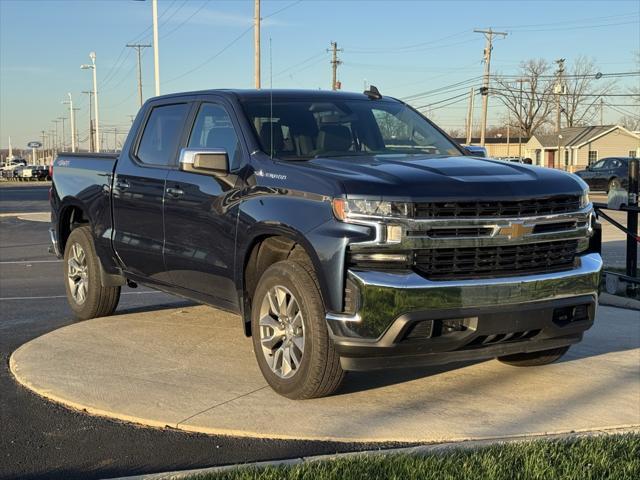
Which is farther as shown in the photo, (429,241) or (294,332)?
(294,332)

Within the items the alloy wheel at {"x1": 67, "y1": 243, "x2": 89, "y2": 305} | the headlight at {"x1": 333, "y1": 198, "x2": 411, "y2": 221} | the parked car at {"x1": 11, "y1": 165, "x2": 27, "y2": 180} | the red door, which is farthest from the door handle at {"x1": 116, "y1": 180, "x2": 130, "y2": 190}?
the red door

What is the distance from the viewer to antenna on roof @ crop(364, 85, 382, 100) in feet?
21.0

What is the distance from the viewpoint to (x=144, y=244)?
632 centimetres

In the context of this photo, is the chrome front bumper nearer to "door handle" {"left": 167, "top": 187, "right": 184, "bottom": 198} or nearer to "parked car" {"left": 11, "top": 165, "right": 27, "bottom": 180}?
"door handle" {"left": 167, "top": 187, "right": 184, "bottom": 198}

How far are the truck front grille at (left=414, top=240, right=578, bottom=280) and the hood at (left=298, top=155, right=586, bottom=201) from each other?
311 millimetres

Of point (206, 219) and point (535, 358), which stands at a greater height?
point (206, 219)

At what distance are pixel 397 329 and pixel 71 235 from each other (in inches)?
179

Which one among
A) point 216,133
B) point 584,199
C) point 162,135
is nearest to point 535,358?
point 584,199

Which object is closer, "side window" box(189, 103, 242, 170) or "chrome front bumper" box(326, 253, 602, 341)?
"chrome front bumper" box(326, 253, 602, 341)

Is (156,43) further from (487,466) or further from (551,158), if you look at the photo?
(551,158)

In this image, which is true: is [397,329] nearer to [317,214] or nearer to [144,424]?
[317,214]

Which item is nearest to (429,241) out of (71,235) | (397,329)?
(397,329)

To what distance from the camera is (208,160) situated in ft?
17.1

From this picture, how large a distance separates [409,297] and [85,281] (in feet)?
14.1
